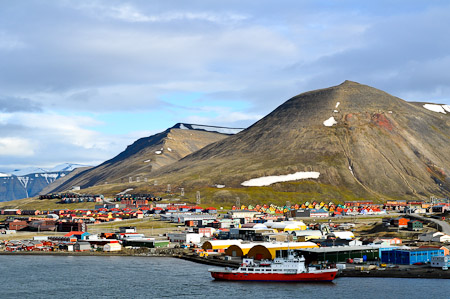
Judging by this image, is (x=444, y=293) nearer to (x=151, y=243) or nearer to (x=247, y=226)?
(x=151, y=243)

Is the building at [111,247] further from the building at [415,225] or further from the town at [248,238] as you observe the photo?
the building at [415,225]

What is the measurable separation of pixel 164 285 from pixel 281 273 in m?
16.5

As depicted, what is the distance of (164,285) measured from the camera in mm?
79688

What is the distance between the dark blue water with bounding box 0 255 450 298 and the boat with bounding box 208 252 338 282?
1.48 m

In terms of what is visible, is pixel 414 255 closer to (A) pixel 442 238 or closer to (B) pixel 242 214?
(A) pixel 442 238

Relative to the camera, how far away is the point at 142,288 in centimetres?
7788

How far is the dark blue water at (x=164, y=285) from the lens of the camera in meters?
73.3

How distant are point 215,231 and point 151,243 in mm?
31479

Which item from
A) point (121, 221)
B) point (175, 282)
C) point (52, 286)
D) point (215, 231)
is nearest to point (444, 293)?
point (175, 282)

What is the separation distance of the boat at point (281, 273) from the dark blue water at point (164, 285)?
1.48 m

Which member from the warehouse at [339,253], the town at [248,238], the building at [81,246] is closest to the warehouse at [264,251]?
the town at [248,238]

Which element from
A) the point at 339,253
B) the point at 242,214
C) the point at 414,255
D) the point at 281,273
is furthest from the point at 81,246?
the point at 242,214

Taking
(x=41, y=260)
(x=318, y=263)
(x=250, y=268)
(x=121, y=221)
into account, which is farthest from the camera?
(x=121, y=221)

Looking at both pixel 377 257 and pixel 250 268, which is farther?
pixel 377 257
